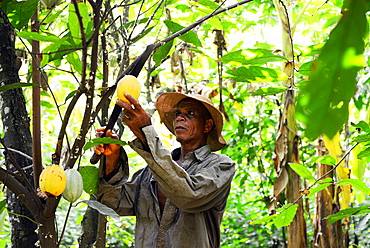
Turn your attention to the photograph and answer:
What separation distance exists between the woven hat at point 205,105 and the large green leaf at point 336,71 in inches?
66.9

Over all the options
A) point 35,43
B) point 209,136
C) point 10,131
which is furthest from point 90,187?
point 209,136

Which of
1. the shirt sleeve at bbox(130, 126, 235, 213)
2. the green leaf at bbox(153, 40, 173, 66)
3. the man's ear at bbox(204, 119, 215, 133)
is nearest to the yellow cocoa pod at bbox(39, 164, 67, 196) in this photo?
the shirt sleeve at bbox(130, 126, 235, 213)

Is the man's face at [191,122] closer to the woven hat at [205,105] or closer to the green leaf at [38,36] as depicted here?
the woven hat at [205,105]

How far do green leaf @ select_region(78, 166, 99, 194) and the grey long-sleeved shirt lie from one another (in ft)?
0.21

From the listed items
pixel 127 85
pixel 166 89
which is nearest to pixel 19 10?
pixel 127 85

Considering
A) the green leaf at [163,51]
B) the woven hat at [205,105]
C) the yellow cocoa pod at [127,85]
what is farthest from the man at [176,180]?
the green leaf at [163,51]

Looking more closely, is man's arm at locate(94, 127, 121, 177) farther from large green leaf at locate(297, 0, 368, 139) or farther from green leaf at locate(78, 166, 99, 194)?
large green leaf at locate(297, 0, 368, 139)

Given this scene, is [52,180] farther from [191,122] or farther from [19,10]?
[191,122]

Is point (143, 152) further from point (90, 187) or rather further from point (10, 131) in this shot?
point (10, 131)

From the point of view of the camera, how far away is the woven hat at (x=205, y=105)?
1.96 metres

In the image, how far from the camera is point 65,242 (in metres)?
5.64

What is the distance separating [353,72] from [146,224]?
1671mm

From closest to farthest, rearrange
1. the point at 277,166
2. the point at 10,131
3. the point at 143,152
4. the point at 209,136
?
1. the point at 143,152
2. the point at 10,131
3. the point at 209,136
4. the point at 277,166

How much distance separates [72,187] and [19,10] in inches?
17.2
